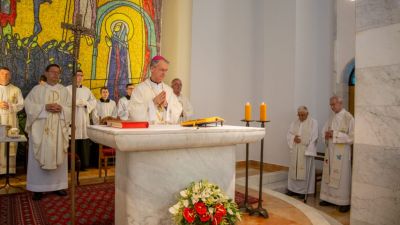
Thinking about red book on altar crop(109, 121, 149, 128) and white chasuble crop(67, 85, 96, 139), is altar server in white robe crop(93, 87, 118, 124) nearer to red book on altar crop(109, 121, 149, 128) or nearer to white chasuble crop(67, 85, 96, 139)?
white chasuble crop(67, 85, 96, 139)

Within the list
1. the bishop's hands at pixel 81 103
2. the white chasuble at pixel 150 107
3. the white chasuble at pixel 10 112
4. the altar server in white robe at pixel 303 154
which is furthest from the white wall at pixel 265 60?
the white chasuble at pixel 150 107

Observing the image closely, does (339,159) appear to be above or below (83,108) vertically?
below

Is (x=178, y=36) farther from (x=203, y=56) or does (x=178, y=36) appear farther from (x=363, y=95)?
(x=363, y=95)

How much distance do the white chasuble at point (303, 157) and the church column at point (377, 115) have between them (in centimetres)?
340

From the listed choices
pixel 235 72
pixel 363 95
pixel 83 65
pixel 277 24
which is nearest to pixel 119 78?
pixel 83 65

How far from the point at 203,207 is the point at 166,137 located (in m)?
0.60

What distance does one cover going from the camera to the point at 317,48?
9148 millimetres

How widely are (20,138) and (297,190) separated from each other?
5.60 m

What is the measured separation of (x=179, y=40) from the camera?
26.4 feet

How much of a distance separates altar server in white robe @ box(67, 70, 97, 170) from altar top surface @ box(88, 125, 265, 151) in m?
4.64

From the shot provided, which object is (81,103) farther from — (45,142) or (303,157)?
(303,157)

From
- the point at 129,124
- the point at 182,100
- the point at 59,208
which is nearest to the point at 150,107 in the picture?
the point at 129,124

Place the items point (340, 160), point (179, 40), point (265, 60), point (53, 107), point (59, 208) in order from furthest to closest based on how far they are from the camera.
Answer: point (265, 60) < point (179, 40) < point (340, 160) < point (53, 107) < point (59, 208)

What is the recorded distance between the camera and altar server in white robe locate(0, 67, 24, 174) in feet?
21.4
